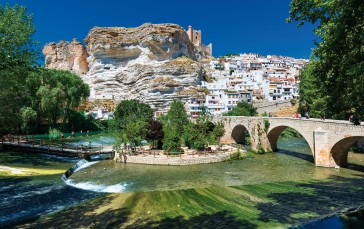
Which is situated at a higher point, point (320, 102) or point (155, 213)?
point (320, 102)

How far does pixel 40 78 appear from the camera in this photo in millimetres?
50781

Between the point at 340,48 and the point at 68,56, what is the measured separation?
140 meters

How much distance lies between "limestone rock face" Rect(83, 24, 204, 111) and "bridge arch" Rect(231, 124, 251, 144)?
42.8 m

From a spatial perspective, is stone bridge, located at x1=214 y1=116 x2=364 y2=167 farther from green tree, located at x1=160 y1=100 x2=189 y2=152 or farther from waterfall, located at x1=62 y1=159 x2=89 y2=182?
waterfall, located at x1=62 y1=159 x2=89 y2=182

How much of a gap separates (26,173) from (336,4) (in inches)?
929

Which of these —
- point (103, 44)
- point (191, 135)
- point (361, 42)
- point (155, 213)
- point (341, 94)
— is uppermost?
point (103, 44)

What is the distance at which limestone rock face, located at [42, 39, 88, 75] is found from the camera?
431 feet

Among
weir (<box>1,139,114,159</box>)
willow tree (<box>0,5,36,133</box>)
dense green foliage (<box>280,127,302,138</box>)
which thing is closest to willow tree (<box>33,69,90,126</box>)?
weir (<box>1,139,114,159</box>)

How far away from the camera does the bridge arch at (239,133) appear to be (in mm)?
42875

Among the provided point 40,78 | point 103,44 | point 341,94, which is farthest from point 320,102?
point 103,44

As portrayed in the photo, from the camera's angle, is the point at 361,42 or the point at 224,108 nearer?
the point at 361,42

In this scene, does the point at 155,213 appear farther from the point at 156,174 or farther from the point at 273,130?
the point at 273,130

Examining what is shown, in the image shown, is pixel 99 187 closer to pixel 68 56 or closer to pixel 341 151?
pixel 341 151

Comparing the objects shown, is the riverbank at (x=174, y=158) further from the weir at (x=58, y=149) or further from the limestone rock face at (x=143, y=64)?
the limestone rock face at (x=143, y=64)
